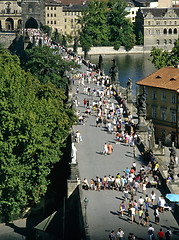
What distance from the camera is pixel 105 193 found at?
45438mm

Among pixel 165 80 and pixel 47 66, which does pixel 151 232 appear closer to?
pixel 47 66

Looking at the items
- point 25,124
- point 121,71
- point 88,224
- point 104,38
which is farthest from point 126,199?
point 104,38

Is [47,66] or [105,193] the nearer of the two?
[105,193]

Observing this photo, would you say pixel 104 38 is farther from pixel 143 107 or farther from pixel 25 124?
pixel 25 124

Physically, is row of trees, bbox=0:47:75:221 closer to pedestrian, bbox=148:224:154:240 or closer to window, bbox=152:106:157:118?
pedestrian, bbox=148:224:154:240

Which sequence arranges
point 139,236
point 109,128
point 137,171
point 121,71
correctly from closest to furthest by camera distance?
point 139,236 < point 137,171 < point 109,128 < point 121,71

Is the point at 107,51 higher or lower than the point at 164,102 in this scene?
lower

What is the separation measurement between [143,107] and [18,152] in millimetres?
19533

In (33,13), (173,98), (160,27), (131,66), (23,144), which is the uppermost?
(33,13)

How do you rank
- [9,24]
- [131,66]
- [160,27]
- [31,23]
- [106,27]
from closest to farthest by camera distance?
1. [131,66]
2. [106,27]
3. [31,23]
4. [9,24]
5. [160,27]

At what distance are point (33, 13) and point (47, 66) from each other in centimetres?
10166

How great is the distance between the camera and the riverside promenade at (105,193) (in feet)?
130

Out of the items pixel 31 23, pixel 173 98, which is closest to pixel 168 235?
pixel 173 98

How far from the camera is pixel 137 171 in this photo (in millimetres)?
49219
